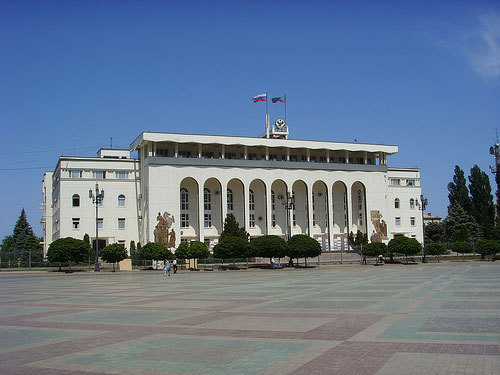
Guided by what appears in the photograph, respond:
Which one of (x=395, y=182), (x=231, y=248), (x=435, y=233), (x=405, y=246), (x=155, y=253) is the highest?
(x=395, y=182)

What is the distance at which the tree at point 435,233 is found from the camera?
289 ft

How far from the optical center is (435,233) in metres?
89.8

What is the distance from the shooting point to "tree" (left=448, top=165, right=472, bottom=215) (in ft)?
277

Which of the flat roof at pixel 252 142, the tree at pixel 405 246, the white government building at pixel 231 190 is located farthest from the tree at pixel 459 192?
the tree at pixel 405 246

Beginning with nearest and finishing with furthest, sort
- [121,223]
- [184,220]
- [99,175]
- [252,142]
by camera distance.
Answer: [99,175] → [121,223] → [184,220] → [252,142]


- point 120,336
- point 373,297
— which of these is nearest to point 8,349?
point 120,336

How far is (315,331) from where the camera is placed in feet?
38.3

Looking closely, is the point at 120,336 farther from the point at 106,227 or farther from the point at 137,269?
the point at 106,227

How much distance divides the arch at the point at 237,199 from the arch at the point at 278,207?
16.0 feet

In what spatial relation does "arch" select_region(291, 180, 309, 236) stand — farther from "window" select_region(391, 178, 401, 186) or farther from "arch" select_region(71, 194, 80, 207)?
"arch" select_region(71, 194, 80, 207)

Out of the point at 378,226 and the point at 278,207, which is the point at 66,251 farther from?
the point at 378,226

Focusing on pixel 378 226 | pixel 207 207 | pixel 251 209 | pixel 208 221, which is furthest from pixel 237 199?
pixel 378 226

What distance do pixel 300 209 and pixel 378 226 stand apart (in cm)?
1130

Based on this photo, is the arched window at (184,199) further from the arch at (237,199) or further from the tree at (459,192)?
the tree at (459,192)
